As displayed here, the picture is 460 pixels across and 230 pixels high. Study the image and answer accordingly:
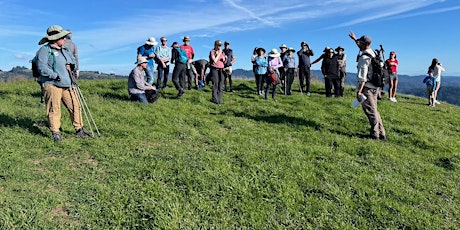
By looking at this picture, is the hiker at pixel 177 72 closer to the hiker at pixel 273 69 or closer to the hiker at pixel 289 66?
the hiker at pixel 273 69

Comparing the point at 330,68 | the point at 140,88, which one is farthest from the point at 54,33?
the point at 330,68

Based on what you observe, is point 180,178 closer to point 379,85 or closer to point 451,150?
point 379,85

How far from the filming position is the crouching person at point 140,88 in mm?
11094

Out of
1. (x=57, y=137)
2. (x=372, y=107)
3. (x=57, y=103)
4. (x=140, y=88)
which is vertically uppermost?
(x=140, y=88)

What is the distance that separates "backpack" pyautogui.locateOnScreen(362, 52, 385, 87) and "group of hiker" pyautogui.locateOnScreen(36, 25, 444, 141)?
73mm

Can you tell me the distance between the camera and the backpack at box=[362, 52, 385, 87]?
8469mm

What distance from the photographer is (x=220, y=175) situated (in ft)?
18.8

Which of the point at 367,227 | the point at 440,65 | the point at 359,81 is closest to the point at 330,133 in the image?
the point at 359,81

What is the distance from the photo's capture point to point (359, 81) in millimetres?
8531

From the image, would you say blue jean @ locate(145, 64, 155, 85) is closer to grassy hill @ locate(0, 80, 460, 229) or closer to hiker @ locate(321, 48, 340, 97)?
grassy hill @ locate(0, 80, 460, 229)

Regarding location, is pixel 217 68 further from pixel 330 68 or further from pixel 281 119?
pixel 330 68

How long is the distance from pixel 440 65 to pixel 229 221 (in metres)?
16.2

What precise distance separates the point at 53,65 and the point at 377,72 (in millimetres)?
7586

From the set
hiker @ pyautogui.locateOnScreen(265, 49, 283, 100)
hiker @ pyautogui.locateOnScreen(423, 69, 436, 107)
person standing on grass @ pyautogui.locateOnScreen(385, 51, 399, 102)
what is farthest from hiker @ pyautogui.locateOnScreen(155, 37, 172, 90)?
hiker @ pyautogui.locateOnScreen(423, 69, 436, 107)
